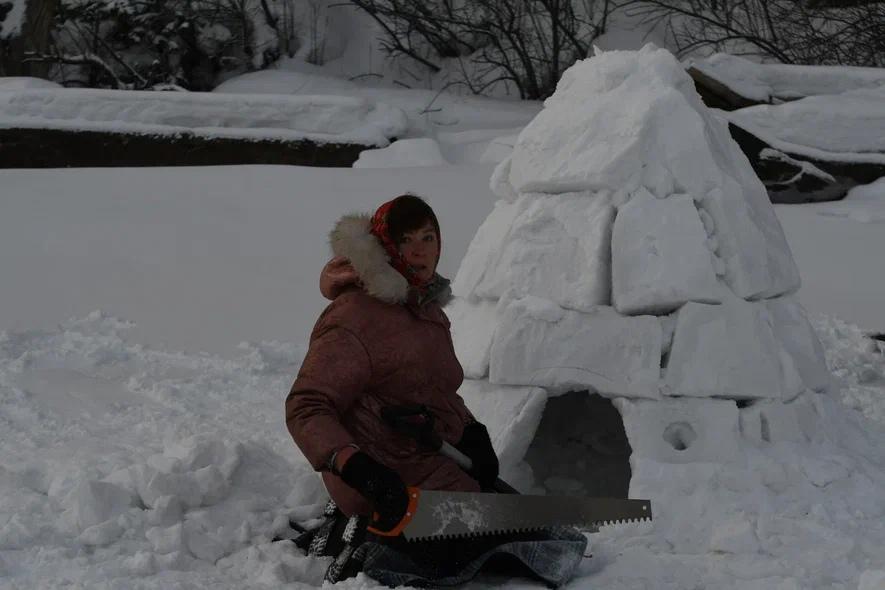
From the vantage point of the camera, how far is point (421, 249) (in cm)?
307

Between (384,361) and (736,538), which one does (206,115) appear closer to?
(384,361)

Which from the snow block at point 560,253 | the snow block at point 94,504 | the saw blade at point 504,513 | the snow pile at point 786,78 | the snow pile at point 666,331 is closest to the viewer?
the saw blade at point 504,513

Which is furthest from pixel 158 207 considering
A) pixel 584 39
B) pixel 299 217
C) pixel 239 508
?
pixel 584 39

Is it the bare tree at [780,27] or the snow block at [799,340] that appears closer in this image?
the snow block at [799,340]

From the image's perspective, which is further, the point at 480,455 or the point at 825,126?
the point at 825,126

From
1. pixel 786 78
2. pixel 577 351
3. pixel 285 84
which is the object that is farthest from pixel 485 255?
pixel 285 84

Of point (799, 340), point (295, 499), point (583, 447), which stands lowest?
point (583, 447)

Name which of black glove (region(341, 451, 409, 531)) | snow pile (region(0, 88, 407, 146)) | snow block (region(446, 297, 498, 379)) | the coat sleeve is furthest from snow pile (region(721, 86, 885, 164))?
black glove (region(341, 451, 409, 531))

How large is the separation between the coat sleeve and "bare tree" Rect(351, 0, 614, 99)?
1002 centimetres

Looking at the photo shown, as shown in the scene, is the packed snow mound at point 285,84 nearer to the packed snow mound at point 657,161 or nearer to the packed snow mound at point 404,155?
the packed snow mound at point 404,155

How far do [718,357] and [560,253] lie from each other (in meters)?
0.57

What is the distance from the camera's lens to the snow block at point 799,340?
12.9 feet

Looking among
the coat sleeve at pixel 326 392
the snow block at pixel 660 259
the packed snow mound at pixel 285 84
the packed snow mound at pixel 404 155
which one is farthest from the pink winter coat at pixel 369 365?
the packed snow mound at pixel 285 84

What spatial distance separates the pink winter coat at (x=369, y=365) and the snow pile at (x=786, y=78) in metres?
6.76
